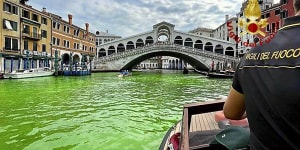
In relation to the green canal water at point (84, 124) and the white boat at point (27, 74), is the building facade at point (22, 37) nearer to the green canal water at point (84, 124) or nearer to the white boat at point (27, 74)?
the white boat at point (27, 74)

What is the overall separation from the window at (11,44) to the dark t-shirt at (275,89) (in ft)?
78.7

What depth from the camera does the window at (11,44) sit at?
71.3ft

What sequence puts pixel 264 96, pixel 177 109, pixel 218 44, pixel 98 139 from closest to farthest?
pixel 264 96
pixel 98 139
pixel 177 109
pixel 218 44

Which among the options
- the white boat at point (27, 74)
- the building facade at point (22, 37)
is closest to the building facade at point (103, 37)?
the building facade at point (22, 37)

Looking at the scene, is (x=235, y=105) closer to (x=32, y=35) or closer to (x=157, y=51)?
(x=32, y=35)

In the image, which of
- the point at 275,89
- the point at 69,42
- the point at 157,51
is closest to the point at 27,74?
the point at 69,42

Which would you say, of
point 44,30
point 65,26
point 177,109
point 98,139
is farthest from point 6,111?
point 65,26

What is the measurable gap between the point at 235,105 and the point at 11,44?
24484 mm

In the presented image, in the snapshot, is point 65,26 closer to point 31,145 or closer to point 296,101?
point 31,145

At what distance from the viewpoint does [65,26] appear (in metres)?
32.8

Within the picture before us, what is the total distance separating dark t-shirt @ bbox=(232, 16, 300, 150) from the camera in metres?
1.01

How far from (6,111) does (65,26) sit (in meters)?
27.5

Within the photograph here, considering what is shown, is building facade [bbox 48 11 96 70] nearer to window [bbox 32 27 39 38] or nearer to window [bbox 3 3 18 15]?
window [bbox 32 27 39 38]

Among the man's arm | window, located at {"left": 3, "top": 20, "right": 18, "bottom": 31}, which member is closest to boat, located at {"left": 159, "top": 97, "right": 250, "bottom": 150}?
the man's arm
